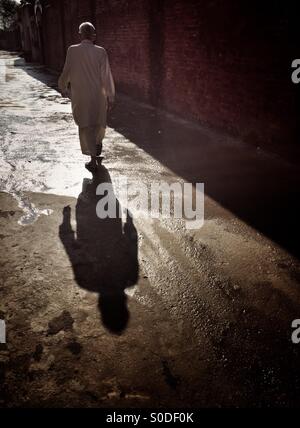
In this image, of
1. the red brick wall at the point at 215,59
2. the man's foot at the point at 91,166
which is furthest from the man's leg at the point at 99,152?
the red brick wall at the point at 215,59

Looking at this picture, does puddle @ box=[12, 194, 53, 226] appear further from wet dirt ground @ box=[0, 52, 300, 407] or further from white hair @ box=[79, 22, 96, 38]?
white hair @ box=[79, 22, 96, 38]

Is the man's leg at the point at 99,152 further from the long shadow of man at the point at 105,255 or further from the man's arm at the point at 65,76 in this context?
the long shadow of man at the point at 105,255

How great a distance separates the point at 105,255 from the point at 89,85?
288cm

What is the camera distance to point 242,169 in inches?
204

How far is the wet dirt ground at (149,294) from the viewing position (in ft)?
6.47

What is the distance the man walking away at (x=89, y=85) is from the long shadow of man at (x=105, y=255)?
1.45 m

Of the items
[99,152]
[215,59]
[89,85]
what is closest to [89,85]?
[89,85]

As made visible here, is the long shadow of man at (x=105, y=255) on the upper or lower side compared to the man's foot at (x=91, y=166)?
lower

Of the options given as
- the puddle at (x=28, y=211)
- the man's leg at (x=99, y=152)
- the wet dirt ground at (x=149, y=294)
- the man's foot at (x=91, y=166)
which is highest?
the man's leg at (x=99, y=152)

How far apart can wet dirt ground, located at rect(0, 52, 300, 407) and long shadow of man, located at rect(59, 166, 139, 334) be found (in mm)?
13

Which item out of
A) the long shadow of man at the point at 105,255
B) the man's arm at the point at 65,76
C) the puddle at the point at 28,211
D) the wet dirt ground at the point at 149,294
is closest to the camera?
the wet dirt ground at the point at 149,294

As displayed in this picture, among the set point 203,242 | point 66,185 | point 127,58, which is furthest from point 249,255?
point 127,58

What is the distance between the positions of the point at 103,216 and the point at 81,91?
215 centimetres
